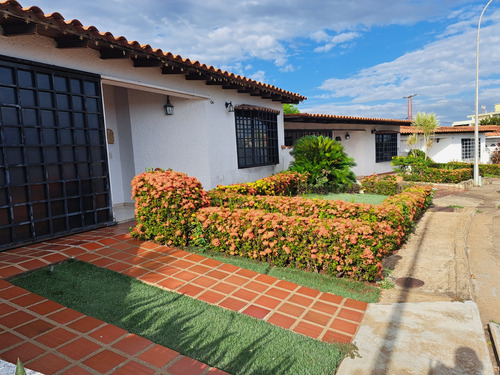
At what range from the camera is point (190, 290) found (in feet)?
12.4

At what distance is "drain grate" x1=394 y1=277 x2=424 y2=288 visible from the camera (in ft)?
13.8

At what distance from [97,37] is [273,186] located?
4.86m

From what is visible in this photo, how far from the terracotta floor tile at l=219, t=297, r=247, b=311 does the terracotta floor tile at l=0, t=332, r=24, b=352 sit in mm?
1723

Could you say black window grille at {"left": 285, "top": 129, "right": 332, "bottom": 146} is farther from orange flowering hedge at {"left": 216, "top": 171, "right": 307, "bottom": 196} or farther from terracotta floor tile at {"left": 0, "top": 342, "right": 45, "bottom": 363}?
terracotta floor tile at {"left": 0, "top": 342, "right": 45, "bottom": 363}

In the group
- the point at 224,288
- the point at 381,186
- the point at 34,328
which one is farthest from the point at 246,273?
the point at 381,186

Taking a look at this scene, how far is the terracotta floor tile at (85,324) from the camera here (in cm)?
282

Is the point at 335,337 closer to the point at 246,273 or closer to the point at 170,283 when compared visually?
the point at 246,273

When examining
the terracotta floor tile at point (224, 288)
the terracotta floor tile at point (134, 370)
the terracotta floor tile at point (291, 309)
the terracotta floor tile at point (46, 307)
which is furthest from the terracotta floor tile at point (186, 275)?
the terracotta floor tile at point (134, 370)

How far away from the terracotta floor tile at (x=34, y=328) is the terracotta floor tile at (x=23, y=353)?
144 mm

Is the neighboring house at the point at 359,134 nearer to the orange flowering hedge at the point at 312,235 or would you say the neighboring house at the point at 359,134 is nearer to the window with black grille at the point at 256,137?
the window with black grille at the point at 256,137

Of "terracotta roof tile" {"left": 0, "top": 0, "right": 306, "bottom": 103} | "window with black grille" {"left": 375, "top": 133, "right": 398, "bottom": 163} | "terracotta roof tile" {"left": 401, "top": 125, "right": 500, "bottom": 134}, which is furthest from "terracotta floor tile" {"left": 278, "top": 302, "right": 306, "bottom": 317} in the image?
"terracotta roof tile" {"left": 401, "top": 125, "right": 500, "bottom": 134}

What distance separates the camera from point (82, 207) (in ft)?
18.2

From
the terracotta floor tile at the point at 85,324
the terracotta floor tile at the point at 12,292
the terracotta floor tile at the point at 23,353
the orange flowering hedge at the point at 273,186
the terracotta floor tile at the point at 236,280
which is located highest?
the orange flowering hedge at the point at 273,186

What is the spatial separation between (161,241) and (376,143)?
55.9 feet
